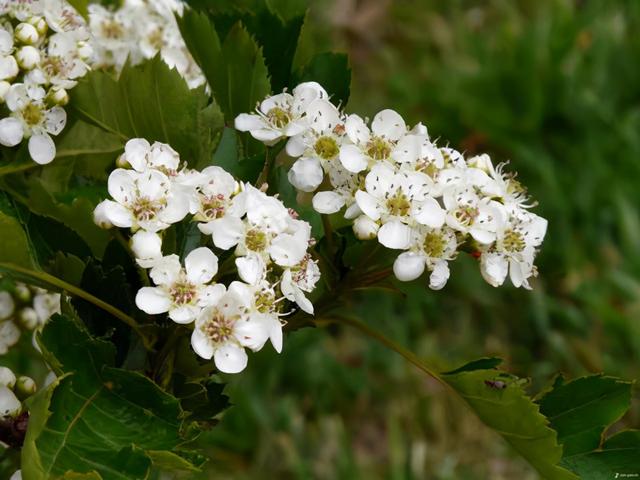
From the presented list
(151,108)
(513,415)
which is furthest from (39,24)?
(513,415)

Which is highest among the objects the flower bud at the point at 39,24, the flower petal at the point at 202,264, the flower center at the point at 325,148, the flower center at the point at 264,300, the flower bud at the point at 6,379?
the flower center at the point at 325,148

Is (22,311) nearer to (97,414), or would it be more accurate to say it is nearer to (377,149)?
(97,414)

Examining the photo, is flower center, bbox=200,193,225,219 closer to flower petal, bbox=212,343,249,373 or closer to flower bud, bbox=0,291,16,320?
flower petal, bbox=212,343,249,373

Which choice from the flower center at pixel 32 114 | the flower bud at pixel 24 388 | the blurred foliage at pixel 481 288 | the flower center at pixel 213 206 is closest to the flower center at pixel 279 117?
the flower center at pixel 213 206

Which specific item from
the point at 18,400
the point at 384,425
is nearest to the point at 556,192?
the point at 384,425

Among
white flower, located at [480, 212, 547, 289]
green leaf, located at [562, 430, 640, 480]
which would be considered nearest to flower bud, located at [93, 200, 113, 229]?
white flower, located at [480, 212, 547, 289]

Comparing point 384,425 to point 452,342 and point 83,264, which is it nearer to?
point 452,342

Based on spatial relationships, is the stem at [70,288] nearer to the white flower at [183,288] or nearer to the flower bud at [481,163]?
the white flower at [183,288]
